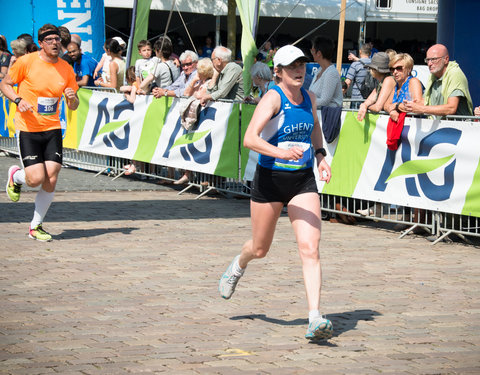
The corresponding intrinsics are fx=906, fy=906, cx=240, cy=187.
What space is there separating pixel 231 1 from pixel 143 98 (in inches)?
468

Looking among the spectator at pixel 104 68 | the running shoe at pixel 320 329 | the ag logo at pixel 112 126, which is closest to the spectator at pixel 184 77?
the ag logo at pixel 112 126

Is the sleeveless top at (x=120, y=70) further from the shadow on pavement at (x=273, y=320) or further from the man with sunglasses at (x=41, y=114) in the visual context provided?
the shadow on pavement at (x=273, y=320)

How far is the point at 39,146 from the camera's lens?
982cm

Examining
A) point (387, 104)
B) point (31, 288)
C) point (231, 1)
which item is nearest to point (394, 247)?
point (387, 104)

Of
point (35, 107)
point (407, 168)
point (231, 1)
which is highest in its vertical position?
point (231, 1)

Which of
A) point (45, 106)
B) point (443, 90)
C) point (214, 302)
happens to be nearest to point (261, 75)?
point (443, 90)

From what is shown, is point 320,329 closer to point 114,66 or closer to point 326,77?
point 326,77

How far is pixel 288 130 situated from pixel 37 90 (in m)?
→ 4.41

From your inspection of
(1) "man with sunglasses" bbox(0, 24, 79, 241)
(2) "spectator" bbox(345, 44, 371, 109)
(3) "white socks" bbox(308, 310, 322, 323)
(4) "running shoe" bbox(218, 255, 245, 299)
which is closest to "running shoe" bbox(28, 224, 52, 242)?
(1) "man with sunglasses" bbox(0, 24, 79, 241)

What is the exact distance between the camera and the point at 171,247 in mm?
9438

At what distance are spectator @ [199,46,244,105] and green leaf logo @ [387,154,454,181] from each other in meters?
3.21

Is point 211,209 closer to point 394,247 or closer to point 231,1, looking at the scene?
point 394,247

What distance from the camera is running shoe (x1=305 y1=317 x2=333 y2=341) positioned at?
5.71 metres

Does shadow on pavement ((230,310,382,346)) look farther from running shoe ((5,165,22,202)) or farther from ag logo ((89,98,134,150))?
ag logo ((89,98,134,150))
